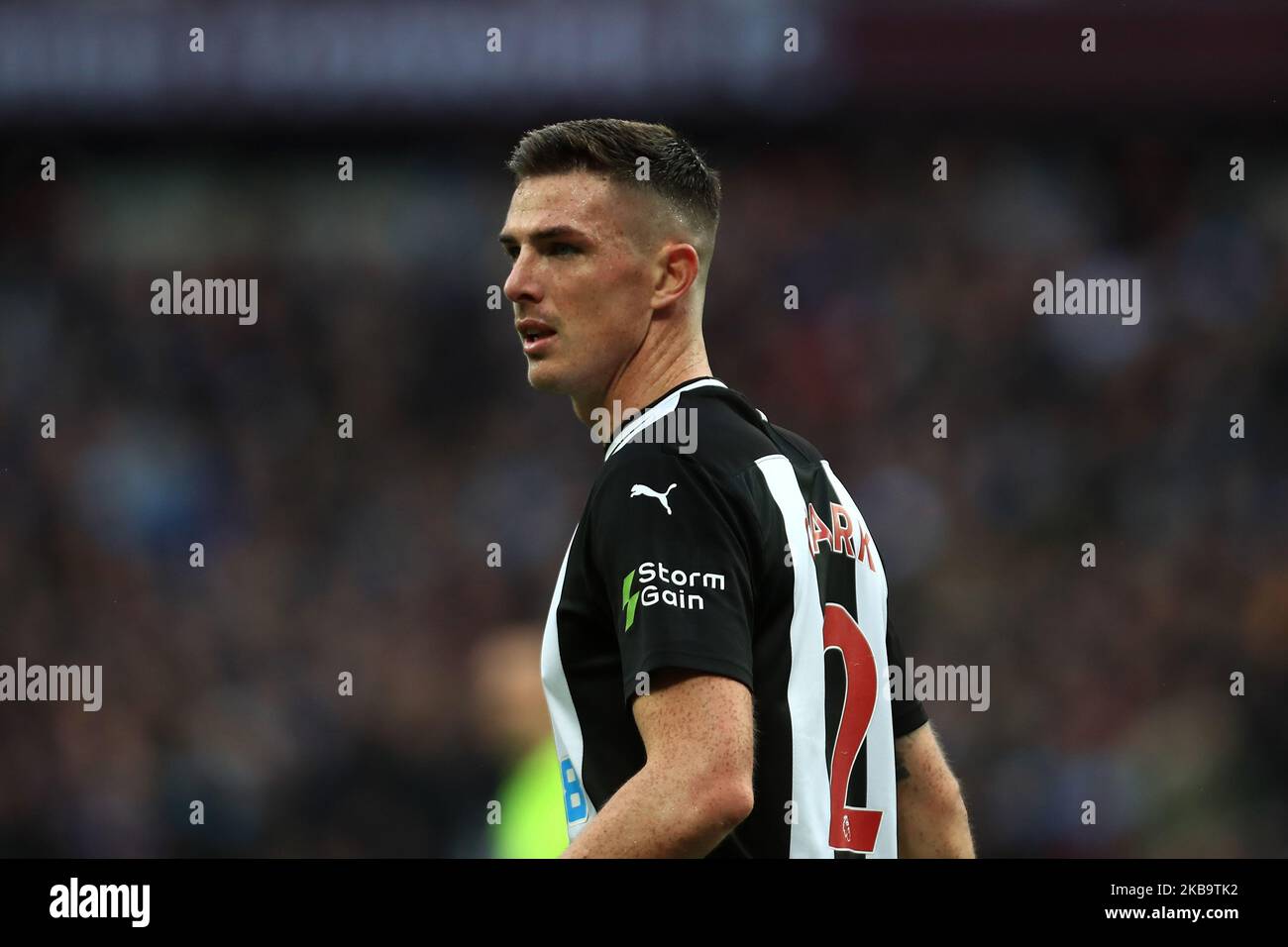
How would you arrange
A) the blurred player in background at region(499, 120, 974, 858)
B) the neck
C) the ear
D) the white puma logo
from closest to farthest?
the blurred player in background at region(499, 120, 974, 858) < the white puma logo < the neck < the ear

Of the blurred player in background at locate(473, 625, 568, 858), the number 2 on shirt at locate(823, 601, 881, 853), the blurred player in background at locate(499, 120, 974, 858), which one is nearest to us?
the blurred player in background at locate(499, 120, 974, 858)

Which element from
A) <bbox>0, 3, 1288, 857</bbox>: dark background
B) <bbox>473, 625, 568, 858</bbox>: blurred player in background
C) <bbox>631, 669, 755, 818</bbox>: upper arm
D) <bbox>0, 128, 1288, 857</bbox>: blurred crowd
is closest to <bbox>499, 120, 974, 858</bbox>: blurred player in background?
<bbox>631, 669, 755, 818</bbox>: upper arm

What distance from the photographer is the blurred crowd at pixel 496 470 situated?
966 cm

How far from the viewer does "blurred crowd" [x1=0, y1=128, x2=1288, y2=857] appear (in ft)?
31.7

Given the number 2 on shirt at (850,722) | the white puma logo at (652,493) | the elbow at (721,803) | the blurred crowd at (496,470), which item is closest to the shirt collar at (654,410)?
the white puma logo at (652,493)

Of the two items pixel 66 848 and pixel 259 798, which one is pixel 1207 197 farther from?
pixel 66 848

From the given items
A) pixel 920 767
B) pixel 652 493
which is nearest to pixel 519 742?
pixel 920 767

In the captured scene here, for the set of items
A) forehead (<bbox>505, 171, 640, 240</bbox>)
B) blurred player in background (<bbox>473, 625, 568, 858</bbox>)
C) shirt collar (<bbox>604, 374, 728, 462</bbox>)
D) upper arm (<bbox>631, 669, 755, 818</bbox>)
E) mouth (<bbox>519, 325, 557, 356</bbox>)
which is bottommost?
blurred player in background (<bbox>473, 625, 568, 858</bbox>)

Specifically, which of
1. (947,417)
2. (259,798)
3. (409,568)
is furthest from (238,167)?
(947,417)

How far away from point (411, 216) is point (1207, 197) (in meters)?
6.08

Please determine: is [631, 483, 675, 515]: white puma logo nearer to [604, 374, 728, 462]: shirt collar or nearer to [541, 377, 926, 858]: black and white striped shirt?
[541, 377, 926, 858]: black and white striped shirt

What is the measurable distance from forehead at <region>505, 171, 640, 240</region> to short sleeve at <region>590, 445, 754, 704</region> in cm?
75

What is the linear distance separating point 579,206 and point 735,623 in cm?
117

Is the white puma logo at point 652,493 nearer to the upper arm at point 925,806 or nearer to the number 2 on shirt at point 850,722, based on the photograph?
the number 2 on shirt at point 850,722
